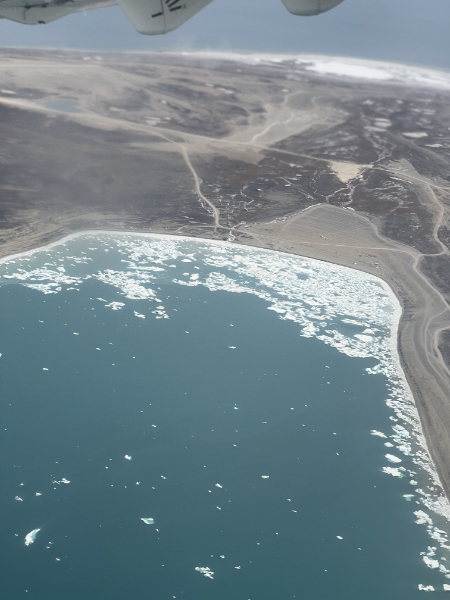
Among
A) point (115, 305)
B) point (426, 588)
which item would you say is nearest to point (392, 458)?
point (426, 588)

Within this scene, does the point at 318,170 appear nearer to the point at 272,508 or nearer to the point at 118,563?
the point at 272,508

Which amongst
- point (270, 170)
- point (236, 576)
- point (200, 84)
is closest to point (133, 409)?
point (236, 576)

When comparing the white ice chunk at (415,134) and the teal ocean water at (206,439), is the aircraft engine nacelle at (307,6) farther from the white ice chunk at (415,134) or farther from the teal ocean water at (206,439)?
the white ice chunk at (415,134)

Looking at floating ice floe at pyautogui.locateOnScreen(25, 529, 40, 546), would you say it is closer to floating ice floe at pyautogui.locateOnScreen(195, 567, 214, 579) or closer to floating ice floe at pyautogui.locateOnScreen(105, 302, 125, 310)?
floating ice floe at pyautogui.locateOnScreen(195, 567, 214, 579)

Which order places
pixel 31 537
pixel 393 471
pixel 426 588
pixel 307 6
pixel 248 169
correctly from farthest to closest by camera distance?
pixel 248 169 → pixel 393 471 → pixel 31 537 → pixel 426 588 → pixel 307 6

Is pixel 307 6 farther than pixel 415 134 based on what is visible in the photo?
No

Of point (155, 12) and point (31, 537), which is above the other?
point (155, 12)

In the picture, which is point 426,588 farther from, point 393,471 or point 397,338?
point 397,338
